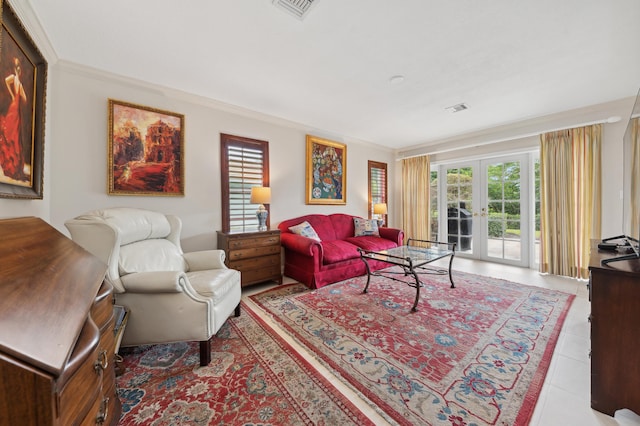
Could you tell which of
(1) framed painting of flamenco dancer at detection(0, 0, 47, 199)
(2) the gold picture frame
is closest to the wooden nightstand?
(2) the gold picture frame

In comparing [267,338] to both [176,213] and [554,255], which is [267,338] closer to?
[176,213]

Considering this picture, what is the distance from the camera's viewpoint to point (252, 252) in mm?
3006

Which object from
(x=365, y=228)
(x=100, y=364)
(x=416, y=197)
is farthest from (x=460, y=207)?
(x=100, y=364)

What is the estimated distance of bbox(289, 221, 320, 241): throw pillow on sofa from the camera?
360 cm

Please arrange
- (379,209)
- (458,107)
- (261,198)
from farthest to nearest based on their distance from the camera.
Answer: (379,209), (458,107), (261,198)

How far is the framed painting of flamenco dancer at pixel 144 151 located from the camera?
2.52 m

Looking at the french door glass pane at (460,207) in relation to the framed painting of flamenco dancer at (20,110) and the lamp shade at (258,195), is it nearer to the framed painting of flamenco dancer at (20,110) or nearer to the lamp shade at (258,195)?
the lamp shade at (258,195)

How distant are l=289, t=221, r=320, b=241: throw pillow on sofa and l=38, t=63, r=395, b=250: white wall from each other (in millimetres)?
326

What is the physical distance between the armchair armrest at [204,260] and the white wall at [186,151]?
0.74 meters

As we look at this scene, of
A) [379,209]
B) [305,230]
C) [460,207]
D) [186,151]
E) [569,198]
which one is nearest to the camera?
[186,151]

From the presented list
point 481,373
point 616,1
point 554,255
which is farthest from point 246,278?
point 554,255

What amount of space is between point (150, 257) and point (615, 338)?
119 inches

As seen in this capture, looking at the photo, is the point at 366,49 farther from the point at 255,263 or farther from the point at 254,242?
the point at 255,263

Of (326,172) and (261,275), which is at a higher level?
(326,172)
